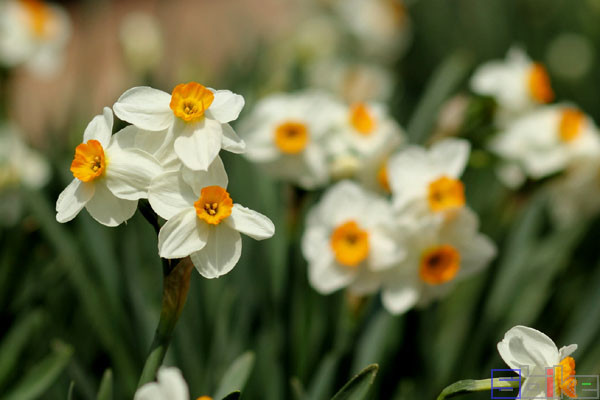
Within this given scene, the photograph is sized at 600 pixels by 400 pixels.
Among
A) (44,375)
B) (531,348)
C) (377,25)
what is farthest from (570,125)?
(377,25)

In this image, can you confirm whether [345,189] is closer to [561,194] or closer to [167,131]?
[167,131]

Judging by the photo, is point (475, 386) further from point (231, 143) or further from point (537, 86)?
point (537, 86)

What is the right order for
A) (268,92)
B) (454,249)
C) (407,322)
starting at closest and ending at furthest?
(454,249) → (407,322) → (268,92)

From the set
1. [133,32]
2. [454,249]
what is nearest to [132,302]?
[454,249]

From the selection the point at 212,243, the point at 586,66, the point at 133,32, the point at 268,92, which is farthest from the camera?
the point at 586,66

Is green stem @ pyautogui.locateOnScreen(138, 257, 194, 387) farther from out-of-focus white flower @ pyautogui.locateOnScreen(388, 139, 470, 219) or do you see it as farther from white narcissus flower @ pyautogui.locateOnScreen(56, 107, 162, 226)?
out-of-focus white flower @ pyautogui.locateOnScreen(388, 139, 470, 219)

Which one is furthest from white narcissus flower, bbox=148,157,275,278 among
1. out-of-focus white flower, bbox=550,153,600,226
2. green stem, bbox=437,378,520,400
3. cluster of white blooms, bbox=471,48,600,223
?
out-of-focus white flower, bbox=550,153,600,226
